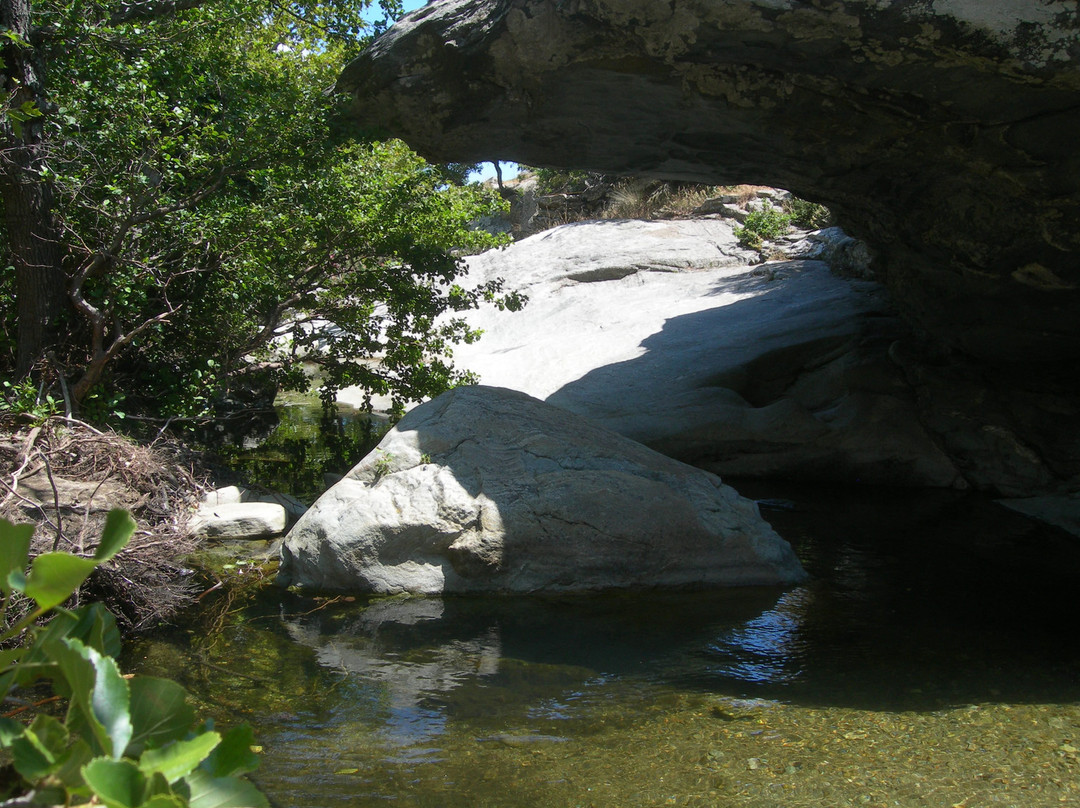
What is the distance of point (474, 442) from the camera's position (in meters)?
6.56

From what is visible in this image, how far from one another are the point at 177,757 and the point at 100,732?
113mm

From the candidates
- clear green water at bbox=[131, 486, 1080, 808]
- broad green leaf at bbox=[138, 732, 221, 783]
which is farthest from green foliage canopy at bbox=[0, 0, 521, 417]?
broad green leaf at bbox=[138, 732, 221, 783]

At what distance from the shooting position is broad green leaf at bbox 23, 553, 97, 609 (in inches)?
49.2

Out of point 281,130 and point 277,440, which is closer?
point 281,130

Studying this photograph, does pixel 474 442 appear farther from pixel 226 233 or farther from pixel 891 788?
pixel 891 788

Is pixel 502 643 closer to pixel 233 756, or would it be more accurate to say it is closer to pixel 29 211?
pixel 233 756

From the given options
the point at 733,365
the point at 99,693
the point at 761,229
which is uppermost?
the point at 761,229

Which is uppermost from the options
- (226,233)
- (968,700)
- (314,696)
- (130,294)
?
(226,233)

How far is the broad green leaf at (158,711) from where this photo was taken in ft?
4.39

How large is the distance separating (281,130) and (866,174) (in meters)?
5.25

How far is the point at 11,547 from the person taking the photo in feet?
4.28

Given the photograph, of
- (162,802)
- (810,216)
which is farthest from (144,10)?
(810,216)

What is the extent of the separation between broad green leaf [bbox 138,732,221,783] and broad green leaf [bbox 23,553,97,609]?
27cm

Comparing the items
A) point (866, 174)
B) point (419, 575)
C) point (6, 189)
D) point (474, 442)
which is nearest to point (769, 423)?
point (866, 174)
